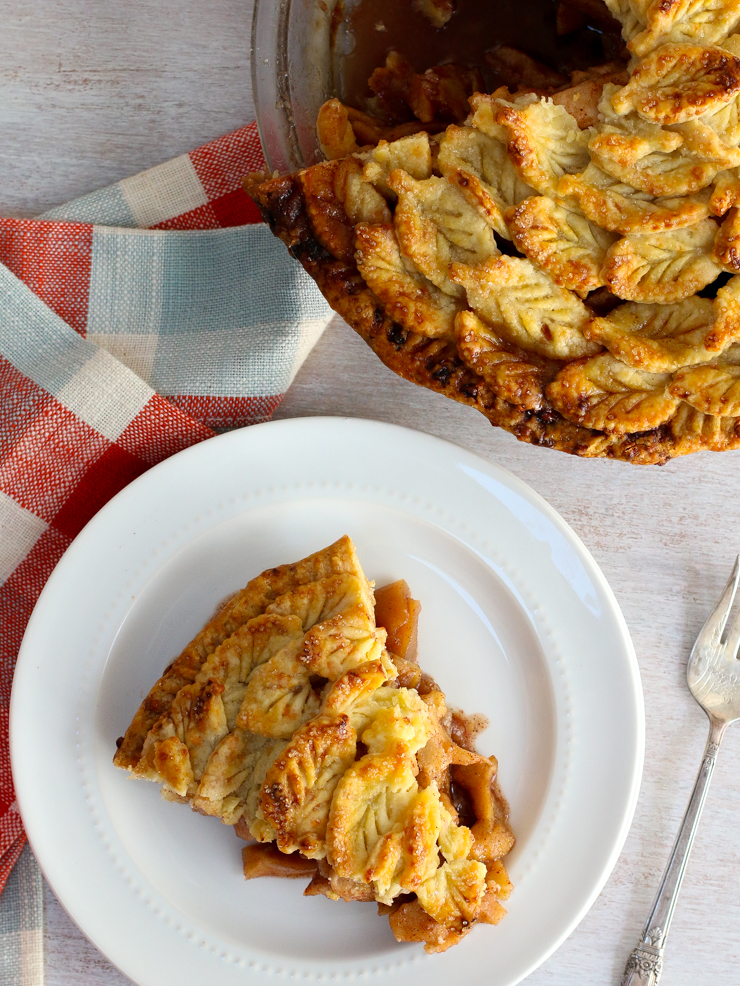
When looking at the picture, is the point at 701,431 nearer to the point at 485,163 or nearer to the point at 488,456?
the point at 485,163

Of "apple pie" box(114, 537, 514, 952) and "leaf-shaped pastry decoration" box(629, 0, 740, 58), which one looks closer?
"leaf-shaped pastry decoration" box(629, 0, 740, 58)

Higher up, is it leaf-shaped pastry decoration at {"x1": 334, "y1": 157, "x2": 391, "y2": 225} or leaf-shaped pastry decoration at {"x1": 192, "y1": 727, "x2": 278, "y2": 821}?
leaf-shaped pastry decoration at {"x1": 334, "y1": 157, "x2": 391, "y2": 225}

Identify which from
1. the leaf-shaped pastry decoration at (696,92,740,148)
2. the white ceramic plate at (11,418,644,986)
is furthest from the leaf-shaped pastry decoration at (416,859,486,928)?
the leaf-shaped pastry decoration at (696,92,740,148)

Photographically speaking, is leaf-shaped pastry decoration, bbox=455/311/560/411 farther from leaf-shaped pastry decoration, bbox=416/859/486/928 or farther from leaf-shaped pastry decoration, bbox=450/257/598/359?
leaf-shaped pastry decoration, bbox=416/859/486/928

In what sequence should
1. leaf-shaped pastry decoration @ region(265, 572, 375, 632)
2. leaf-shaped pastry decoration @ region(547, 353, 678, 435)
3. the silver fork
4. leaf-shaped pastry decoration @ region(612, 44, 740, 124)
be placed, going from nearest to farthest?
leaf-shaped pastry decoration @ region(612, 44, 740, 124) < leaf-shaped pastry decoration @ region(547, 353, 678, 435) < leaf-shaped pastry decoration @ region(265, 572, 375, 632) < the silver fork

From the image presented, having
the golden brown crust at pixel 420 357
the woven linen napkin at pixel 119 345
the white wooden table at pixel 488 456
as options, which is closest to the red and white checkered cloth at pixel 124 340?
the woven linen napkin at pixel 119 345

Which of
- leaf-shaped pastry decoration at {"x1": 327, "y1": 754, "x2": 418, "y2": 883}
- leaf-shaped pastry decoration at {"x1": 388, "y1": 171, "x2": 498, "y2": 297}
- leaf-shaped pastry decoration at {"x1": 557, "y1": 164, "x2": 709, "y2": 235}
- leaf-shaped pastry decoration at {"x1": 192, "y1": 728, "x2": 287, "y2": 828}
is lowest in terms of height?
leaf-shaped pastry decoration at {"x1": 327, "y1": 754, "x2": 418, "y2": 883}

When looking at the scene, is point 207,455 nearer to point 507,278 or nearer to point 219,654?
point 219,654
